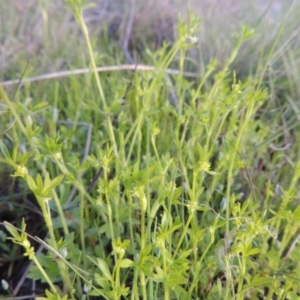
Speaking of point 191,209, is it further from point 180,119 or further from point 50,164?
point 50,164

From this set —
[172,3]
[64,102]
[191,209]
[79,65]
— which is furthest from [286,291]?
[172,3]

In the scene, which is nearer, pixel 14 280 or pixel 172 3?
pixel 14 280

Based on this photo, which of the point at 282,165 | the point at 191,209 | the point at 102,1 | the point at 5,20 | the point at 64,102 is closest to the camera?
the point at 191,209

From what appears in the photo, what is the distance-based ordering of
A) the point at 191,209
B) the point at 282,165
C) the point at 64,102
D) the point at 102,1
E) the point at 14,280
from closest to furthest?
the point at 191,209, the point at 14,280, the point at 282,165, the point at 64,102, the point at 102,1

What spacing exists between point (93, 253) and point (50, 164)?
0.20 m

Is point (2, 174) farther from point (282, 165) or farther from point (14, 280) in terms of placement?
point (282, 165)

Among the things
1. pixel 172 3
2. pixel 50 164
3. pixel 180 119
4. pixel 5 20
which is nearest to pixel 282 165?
pixel 180 119

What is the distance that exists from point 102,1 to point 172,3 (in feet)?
1.00

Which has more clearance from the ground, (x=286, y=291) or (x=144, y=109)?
(x=144, y=109)

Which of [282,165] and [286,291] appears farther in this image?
[282,165]

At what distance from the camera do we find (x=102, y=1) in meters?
1.87

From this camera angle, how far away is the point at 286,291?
539 mm

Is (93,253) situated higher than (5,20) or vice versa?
(5,20)

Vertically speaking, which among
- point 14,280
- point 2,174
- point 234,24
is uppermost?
point 234,24
